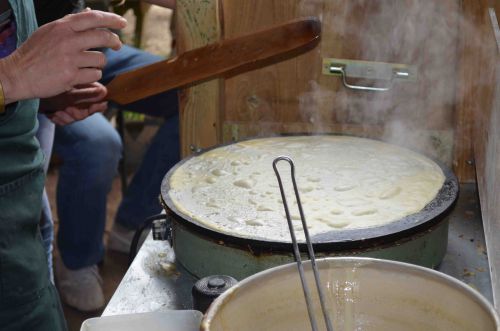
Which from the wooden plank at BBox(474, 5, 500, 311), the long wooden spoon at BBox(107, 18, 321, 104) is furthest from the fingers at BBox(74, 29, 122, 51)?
the wooden plank at BBox(474, 5, 500, 311)

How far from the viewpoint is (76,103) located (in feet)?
7.20

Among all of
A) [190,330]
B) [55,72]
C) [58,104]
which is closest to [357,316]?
[190,330]

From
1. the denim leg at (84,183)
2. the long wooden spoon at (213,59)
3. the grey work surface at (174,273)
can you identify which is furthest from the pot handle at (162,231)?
the denim leg at (84,183)

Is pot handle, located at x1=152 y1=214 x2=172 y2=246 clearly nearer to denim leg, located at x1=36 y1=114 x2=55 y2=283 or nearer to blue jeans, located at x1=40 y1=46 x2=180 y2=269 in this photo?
denim leg, located at x1=36 y1=114 x2=55 y2=283

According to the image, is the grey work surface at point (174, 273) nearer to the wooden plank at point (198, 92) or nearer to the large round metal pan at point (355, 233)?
the large round metal pan at point (355, 233)

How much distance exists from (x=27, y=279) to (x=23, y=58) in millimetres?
661

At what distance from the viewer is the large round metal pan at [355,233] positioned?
151 centimetres

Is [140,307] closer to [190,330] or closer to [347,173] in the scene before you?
[190,330]

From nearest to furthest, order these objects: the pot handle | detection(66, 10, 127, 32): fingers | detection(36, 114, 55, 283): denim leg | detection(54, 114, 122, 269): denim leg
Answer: detection(66, 10, 127, 32): fingers < the pot handle < detection(36, 114, 55, 283): denim leg < detection(54, 114, 122, 269): denim leg

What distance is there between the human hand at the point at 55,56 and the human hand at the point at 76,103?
1.28ft

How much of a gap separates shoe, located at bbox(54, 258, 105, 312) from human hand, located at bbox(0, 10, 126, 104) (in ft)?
7.26

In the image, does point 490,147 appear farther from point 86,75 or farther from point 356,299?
point 86,75

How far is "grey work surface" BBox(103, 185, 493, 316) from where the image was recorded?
165 cm

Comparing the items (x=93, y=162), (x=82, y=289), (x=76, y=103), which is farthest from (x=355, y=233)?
(x=82, y=289)
